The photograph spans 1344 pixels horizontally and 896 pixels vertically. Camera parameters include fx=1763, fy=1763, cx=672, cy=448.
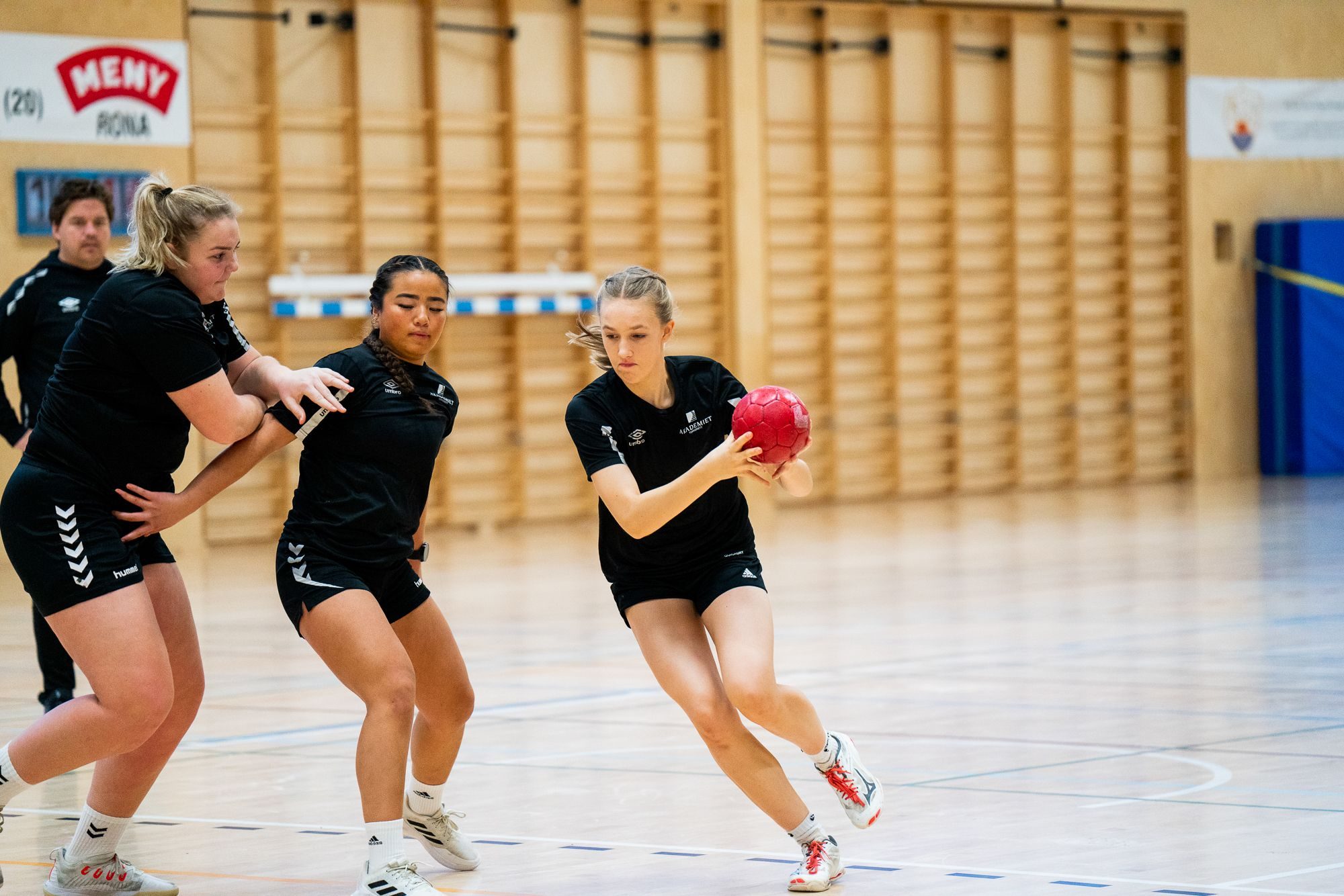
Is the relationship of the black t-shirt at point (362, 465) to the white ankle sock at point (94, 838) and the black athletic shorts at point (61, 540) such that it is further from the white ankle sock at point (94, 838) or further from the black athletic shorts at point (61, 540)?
the white ankle sock at point (94, 838)

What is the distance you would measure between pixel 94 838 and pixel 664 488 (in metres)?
1.52

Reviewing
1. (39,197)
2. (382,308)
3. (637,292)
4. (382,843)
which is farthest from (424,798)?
(39,197)

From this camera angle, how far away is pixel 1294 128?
19.0 meters

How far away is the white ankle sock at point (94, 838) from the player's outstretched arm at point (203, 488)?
66 cm

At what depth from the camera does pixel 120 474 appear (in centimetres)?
392

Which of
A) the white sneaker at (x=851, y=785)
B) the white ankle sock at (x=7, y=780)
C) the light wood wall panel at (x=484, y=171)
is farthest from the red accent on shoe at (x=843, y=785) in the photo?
the light wood wall panel at (x=484, y=171)

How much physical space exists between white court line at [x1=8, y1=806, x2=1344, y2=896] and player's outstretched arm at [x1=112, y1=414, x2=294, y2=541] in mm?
1056

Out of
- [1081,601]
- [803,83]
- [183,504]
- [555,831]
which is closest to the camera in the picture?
[183,504]

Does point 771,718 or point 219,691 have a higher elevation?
point 771,718

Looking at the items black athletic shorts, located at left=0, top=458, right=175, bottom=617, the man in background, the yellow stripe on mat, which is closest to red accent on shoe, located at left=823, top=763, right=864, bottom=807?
black athletic shorts, located at left=0, top=458, right=175, bottom=617

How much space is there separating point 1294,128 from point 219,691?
604 inches

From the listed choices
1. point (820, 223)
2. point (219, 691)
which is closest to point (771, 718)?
point (219, 691)

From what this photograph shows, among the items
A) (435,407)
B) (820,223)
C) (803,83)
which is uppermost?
(803,83)

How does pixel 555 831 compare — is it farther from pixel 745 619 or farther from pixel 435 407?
pixel 435 407
